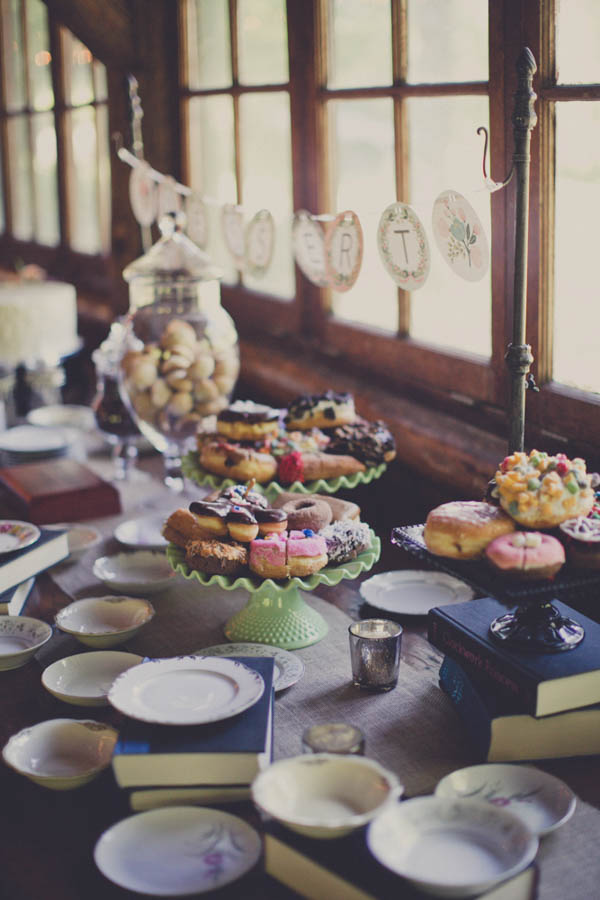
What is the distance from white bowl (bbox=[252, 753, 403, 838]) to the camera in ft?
3.17

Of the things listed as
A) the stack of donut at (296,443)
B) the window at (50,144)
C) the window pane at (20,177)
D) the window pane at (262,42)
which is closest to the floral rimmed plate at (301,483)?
the stack of donut at (296,443)

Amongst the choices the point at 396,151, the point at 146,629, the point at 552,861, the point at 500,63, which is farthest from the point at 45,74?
the point at 552,861

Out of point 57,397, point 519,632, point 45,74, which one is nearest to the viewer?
point 519,632

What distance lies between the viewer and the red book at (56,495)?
1991 mm

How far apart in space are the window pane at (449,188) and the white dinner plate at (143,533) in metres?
0.66

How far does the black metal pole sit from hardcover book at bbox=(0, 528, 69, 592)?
76cm

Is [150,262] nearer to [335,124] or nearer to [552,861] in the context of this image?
[335,124]

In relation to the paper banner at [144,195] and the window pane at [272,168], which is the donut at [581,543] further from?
the paper banner at [144,195]

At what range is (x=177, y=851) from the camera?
1005 millimetres

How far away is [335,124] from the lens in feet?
7.47

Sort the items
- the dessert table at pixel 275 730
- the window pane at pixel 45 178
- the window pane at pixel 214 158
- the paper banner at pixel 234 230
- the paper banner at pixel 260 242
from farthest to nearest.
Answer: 1. the window pane at pixel 45 178
2. the window pane at pixel 214 158
3. the paper banner at pixel 234 230
4. the paper banner at pixel 260 242
5. the dessert table at pixel 275 730

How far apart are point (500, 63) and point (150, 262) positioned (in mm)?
941

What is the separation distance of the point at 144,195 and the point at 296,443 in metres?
1.20

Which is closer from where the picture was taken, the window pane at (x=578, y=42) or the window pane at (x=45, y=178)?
the window pane at (x=578, y=42)
